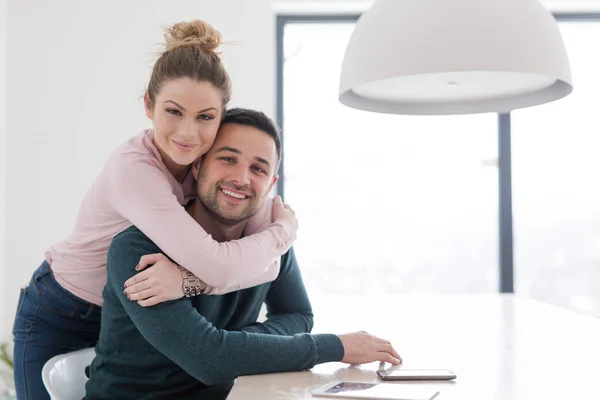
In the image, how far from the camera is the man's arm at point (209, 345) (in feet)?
4.61

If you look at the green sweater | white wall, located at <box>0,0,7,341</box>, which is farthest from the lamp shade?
white wall, located at <box>0,0,7,341</box>

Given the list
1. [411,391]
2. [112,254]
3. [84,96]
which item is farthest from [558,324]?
[84,96]

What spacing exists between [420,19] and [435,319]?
103 cm

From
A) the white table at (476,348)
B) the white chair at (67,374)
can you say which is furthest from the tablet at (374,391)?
the white chair at (67,374)

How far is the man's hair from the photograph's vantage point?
175 centimetres

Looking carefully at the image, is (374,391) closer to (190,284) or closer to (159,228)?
(190,284)

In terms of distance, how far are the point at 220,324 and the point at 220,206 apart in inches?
11.4

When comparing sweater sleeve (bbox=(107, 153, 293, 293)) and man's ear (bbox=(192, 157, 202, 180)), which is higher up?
man's ear (bbox=(192, 157, 202, 180))

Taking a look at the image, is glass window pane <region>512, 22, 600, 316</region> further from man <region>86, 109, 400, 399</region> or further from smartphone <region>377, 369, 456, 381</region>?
smartphone <region>377, 369, 456, 381</region>

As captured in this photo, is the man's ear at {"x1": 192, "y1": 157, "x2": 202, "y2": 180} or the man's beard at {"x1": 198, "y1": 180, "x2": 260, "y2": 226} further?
the man's ear at {"x1": 192, "y1": 157, "x2": 202, "y2": 180}

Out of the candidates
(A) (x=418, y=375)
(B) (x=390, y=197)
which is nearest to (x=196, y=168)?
(A) (x=418, y=375)

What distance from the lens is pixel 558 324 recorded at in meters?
2.08

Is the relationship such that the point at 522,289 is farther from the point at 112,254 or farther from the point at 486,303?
the point at 112,254

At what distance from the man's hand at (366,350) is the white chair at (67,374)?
0.65 metres
